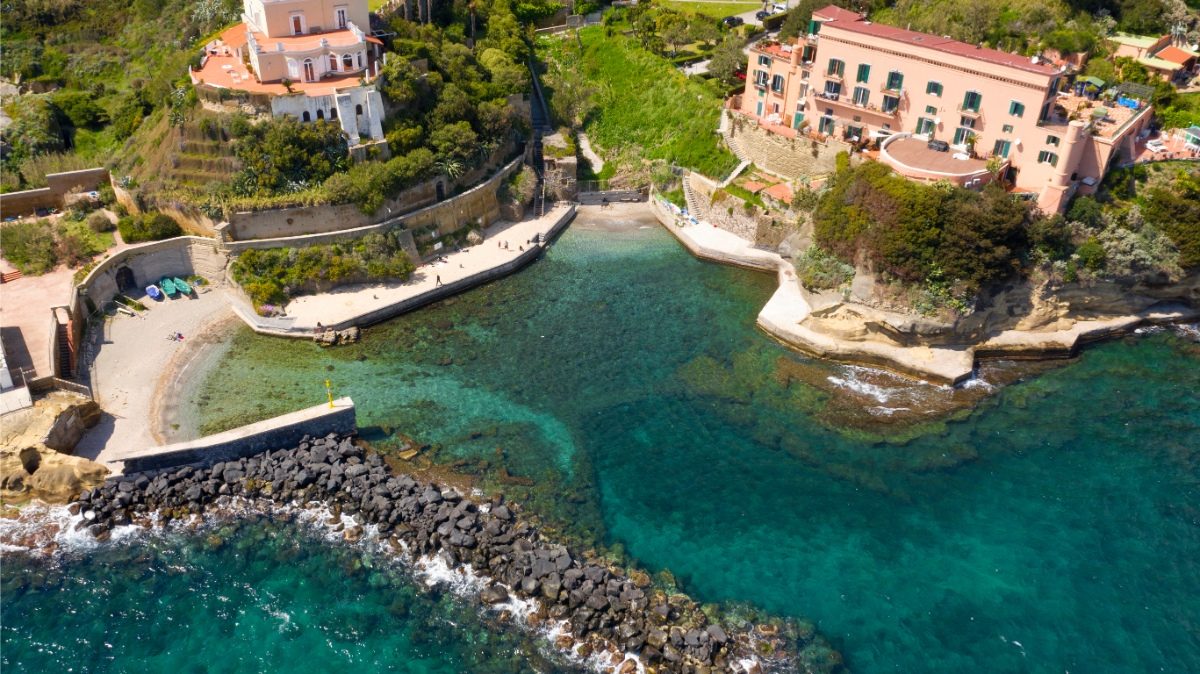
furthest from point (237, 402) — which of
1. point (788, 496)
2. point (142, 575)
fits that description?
point (788, 496)

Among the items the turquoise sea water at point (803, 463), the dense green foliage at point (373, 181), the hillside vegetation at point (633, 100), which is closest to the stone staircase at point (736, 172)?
the hillside vegetation at point (633, 100)

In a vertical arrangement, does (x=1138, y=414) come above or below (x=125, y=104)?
below

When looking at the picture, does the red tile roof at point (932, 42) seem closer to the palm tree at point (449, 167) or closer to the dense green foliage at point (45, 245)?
the palm tree at point (449, 167)

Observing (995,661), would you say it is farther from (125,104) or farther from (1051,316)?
(125,104)

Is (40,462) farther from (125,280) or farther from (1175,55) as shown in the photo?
(1175,55)

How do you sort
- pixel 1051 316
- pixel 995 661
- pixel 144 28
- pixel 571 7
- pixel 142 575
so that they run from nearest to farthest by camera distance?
pixel 995 661
pixel 142 575
pixel 1051 316
pixel 144 28
pixel 571 7

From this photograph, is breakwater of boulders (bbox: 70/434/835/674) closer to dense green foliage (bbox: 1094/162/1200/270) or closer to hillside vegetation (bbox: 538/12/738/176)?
dense green foliage (bbox: 1094/162/1200/270)

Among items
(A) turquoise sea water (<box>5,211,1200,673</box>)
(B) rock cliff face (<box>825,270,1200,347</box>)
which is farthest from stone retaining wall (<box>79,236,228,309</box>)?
(B) rock cliff face (<box>825,270,1200,347</box>)
